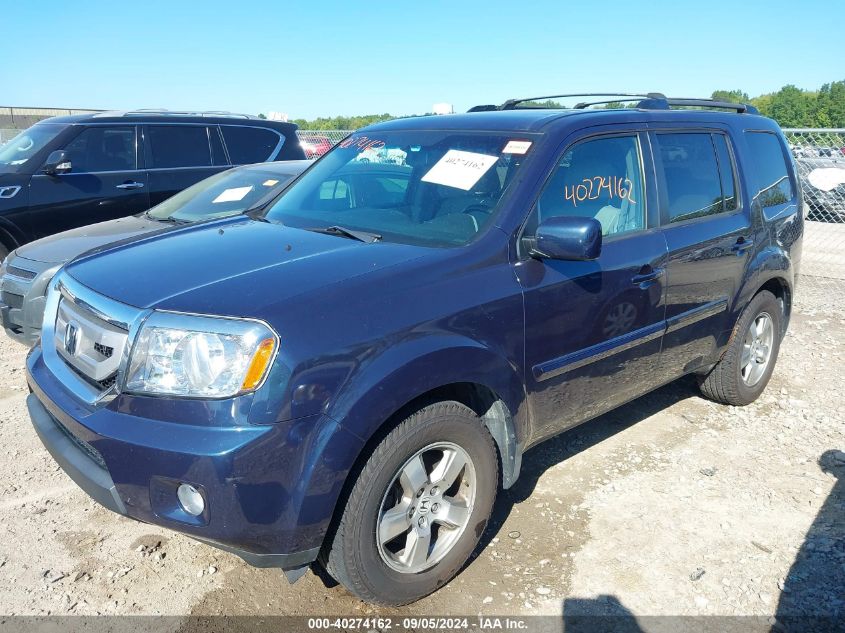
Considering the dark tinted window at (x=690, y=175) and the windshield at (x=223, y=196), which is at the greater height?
the dark tinted window at (x=690, y=175)

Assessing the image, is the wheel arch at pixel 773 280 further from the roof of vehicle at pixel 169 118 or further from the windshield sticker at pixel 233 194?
the roof of vehicle at pixel 169 118

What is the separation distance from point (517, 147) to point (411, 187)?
0.55 meters

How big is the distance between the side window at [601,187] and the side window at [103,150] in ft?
19.0

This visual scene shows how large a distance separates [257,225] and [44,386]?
47.3 inches

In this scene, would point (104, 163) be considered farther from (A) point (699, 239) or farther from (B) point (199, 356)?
(A) point (699, 239)

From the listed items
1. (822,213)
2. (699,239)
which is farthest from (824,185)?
(699,239)

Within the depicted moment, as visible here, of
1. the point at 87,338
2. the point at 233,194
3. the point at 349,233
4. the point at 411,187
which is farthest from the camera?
the point at 233,194

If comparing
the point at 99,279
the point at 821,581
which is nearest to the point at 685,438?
the point at 821,581

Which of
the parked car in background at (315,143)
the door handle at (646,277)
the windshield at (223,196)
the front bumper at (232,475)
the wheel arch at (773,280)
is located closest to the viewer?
the front bumper at (232,475)

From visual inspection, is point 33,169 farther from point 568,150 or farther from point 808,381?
point 808,381

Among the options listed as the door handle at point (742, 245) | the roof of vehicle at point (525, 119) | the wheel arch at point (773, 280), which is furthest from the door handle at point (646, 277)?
the wheel arch at point (773, 280)

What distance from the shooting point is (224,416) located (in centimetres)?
217

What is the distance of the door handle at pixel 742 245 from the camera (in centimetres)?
409

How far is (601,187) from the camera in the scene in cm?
339
